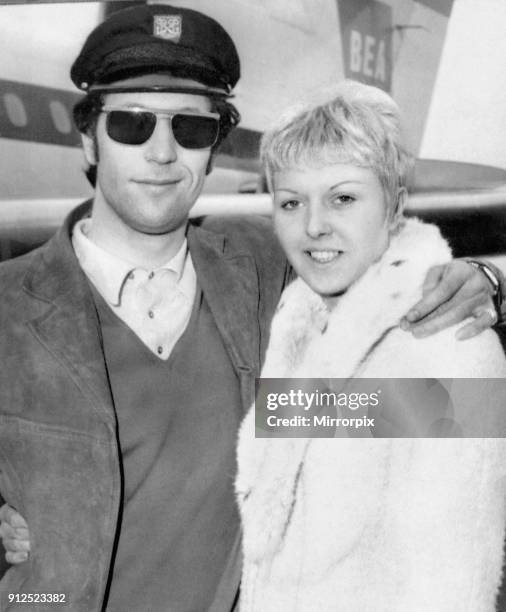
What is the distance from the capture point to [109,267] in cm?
154

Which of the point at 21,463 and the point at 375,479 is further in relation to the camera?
the point at 21,463

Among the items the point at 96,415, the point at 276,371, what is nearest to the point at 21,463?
the point at 96,415

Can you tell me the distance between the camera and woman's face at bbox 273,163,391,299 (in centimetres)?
134

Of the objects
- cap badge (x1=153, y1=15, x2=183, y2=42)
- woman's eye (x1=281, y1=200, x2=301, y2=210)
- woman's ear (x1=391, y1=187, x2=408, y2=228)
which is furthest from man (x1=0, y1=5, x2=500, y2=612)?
woman's eye (x1=281, y1=200, x2=301, y2=210)

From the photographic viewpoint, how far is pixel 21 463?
142 centimetres

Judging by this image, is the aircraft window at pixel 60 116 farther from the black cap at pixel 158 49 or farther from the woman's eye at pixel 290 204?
Answer: the woman's eye at pixel 290 204

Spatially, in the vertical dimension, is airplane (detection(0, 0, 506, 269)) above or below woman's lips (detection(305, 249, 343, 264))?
above

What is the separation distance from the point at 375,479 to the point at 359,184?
0.55 meters

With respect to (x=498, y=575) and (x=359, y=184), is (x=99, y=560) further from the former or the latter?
(x=359, y=184)

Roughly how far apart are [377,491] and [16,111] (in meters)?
1.19

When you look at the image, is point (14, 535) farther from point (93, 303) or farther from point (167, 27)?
point (167, 27)

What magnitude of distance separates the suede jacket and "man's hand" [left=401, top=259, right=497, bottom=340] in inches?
24.7

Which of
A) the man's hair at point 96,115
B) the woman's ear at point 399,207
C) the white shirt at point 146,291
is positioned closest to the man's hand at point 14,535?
the white shirt at point 146,291

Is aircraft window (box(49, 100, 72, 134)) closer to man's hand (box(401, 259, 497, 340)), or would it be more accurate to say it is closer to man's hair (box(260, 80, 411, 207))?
man's hair (box(260, 80, 411, 207))
